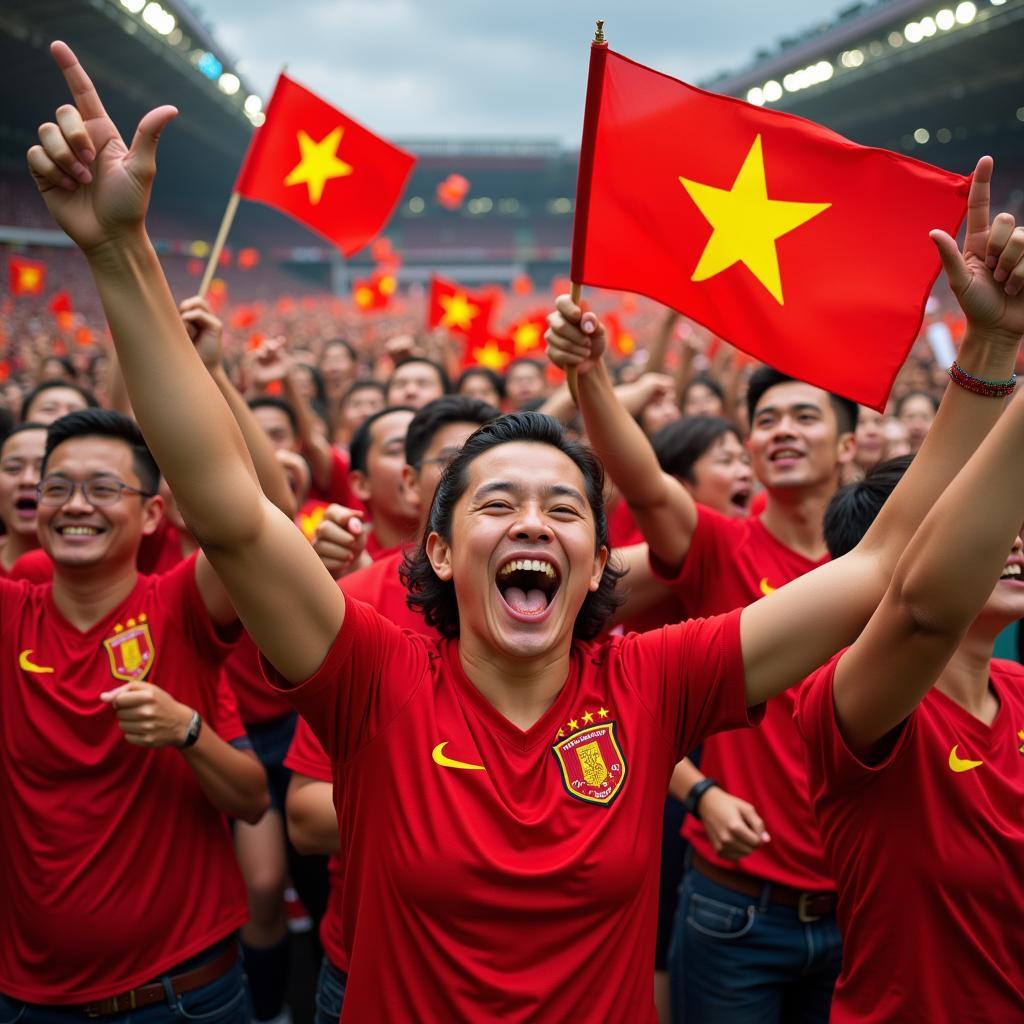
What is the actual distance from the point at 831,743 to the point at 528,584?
0.60 meters

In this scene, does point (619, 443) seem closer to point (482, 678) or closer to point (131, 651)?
point (482, 678)

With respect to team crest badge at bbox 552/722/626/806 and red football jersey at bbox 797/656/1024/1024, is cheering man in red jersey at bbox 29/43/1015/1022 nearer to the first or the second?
team crest badge at bbox 552/722/626/806

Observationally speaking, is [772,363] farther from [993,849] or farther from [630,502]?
[993,849]

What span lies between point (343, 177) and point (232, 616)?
2938mm

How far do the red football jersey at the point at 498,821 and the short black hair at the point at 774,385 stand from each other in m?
1.47

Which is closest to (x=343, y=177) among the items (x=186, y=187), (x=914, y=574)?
(x=914, y=574)

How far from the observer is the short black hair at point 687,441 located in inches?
138

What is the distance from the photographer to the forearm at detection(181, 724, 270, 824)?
218 centimetres

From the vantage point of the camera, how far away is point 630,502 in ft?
7.99

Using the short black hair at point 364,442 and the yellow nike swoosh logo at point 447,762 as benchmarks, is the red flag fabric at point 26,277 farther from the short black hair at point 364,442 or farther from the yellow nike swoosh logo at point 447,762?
the yellow nike swoosh logo at point 447,762

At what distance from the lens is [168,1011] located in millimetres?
2123

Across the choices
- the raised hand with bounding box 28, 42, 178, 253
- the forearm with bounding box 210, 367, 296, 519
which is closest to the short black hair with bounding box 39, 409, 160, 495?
the forearm with bounding box 210, 367, 296, 519

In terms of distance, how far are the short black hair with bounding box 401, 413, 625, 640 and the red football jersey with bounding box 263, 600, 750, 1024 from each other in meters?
0.15

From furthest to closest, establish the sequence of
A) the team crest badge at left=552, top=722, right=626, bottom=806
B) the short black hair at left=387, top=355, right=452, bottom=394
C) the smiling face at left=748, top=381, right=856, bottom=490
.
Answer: the short black hair at left=387, top=355, right=452, bottom=394
the smiling face at left=748, top=381, right=856, bottom=490
the team crest badge at left=552, top=722, right=626, bottom=806
